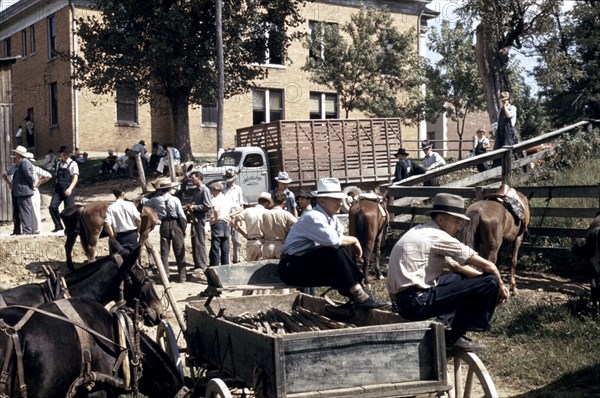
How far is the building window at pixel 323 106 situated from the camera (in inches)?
1791

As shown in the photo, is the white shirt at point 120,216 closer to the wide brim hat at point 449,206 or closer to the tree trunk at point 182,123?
the wide brim hat at point 449,206

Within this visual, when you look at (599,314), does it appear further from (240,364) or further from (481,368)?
(240,364)

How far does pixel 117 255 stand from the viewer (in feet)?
28.6

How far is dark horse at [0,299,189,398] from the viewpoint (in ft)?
20.2

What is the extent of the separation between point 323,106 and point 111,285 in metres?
37.4

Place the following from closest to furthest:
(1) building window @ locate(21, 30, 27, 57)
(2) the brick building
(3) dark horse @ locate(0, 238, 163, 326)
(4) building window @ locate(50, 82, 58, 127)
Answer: (3) dark horse @ locate(0, 238, 163, 326)
(2) the brick building
(4) building window @ locate(50, 82, 58, 127)
(1) building window @ locate(21, 30, 27, 57)

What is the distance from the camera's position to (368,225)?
15922mm

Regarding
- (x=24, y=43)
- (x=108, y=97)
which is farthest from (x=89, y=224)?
(x=24, y=43)

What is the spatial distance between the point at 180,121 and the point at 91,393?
88.3 ft

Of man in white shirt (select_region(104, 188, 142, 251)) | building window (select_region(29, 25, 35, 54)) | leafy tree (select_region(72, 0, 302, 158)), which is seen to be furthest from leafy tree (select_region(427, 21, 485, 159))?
man in white shirt (select_region(104, 188, 142, 251))

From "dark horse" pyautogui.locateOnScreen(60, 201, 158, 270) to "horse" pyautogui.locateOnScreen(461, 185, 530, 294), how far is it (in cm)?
631

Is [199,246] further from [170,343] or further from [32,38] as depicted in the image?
[32,38]

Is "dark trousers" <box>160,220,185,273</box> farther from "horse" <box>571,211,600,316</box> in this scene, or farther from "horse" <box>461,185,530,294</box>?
"horse" <box>571,211,600,316</box>

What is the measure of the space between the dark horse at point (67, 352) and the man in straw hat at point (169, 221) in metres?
9.49
